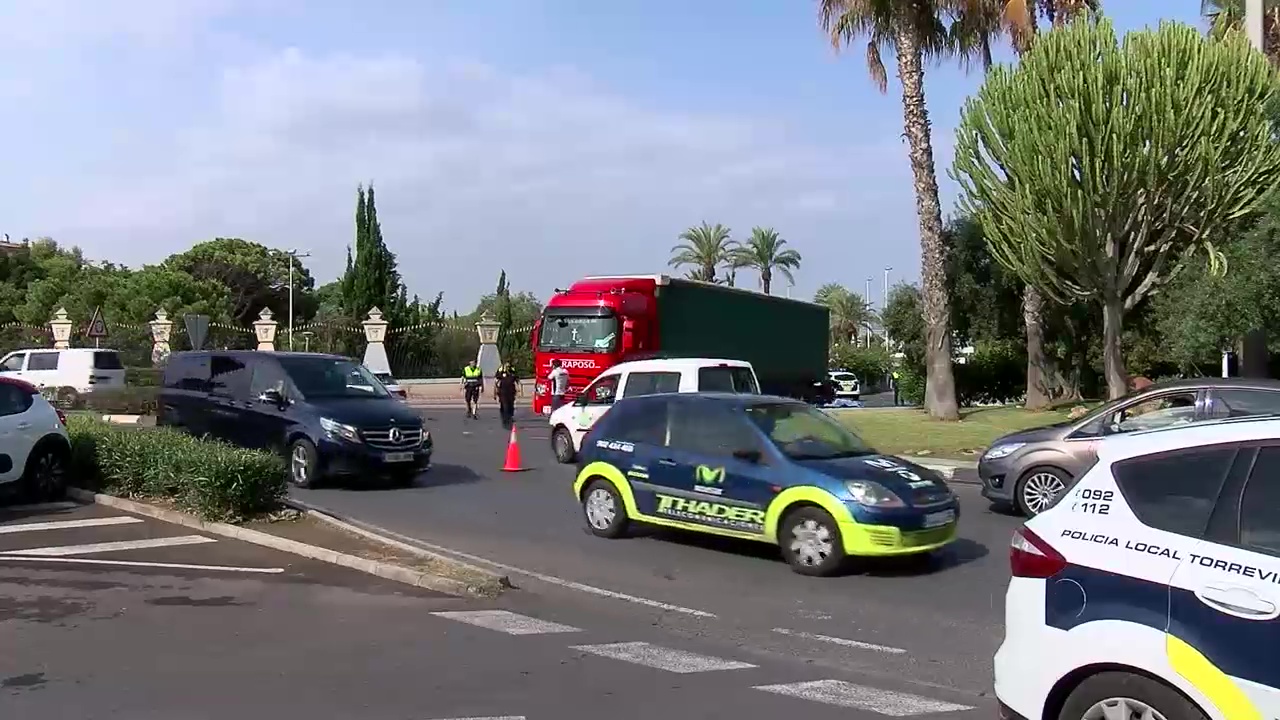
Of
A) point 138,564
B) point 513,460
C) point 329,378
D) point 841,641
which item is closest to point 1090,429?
point 841,641

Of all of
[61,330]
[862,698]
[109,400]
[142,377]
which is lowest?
[862,698]

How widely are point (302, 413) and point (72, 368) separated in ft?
61.1

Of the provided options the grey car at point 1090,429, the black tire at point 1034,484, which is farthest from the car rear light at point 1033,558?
the black tire at point 1034,484

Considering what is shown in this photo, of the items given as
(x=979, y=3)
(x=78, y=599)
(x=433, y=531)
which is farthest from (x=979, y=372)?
(x=78, y=599)

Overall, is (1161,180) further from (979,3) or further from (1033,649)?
(1033,649)

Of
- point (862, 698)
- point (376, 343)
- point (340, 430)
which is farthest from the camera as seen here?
point (376, 343)

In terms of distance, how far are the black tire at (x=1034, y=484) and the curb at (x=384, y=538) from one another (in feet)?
21.3

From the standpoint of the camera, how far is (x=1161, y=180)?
2305 cm

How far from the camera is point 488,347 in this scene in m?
42.2

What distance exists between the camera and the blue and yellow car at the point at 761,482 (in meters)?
10.2

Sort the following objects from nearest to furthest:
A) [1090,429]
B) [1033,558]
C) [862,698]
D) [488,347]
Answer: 1. [1033,558]
2. [862,698]
3. [1090,429]
4. [488,347]

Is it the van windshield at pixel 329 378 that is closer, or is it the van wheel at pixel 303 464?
the van wheel at pixel 303 464

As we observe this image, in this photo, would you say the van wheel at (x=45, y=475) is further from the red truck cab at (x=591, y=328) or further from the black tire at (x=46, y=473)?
the red truck cab at (x=591, y=328)

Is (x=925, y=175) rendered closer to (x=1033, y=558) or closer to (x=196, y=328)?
(x=196, y=328)
